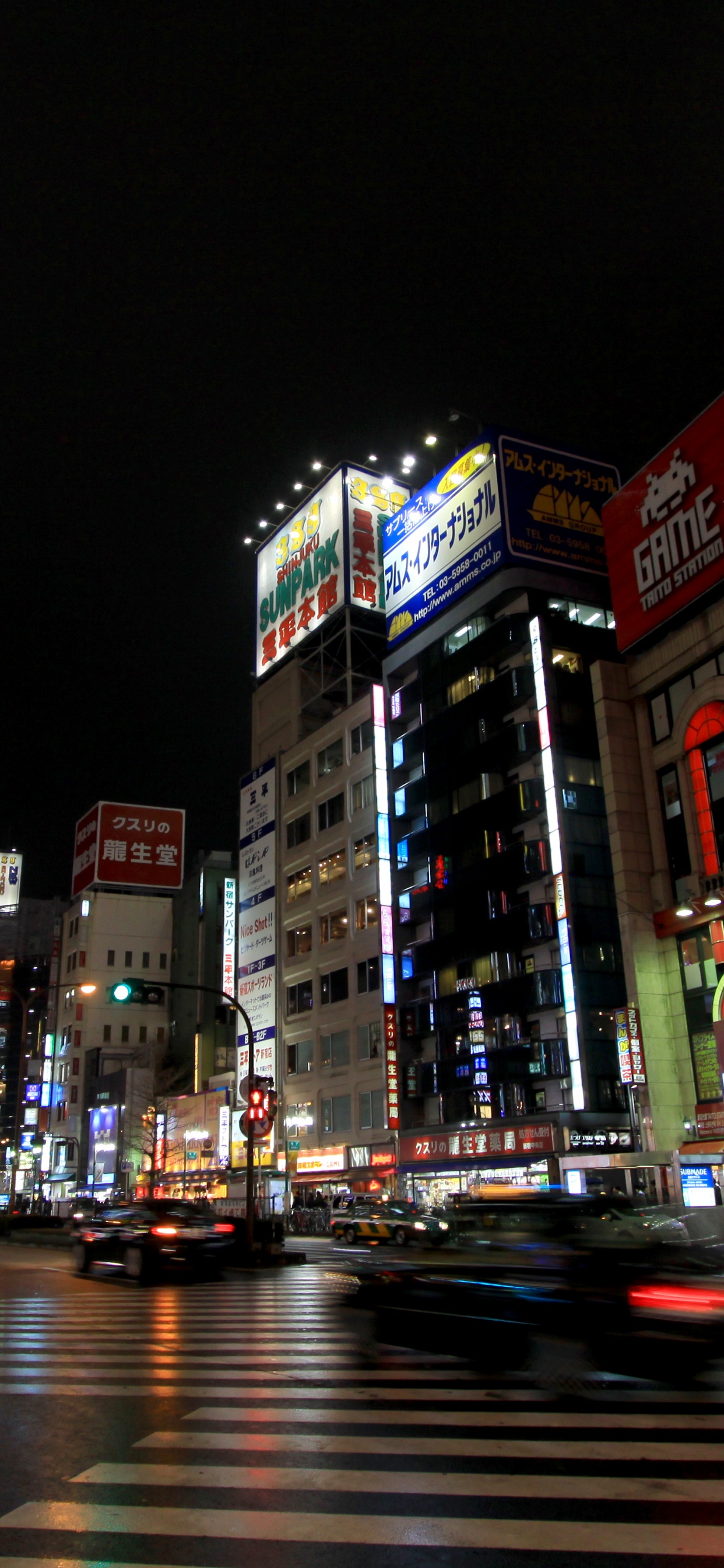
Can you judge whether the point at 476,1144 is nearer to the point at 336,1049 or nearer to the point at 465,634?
the point at 336,1049

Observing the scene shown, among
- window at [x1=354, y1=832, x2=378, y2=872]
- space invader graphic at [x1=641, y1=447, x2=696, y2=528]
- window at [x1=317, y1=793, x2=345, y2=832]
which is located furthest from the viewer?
window at [x1=317, y1=793, x2=345, y2=832]

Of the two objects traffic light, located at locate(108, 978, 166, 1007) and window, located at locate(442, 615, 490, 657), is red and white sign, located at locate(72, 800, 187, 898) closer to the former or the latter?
window, located at locate(442, 615, 490, 657)

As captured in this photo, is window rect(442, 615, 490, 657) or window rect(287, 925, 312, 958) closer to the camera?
window rect(442, 615, 490, 657)

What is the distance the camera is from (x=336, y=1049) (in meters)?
56.6

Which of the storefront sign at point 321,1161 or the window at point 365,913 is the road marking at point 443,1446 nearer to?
the window at point 365,913

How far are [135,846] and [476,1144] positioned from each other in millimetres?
59089

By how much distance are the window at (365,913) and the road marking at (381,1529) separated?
159ft

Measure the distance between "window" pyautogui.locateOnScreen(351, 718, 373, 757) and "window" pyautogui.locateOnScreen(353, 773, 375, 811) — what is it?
156 cm

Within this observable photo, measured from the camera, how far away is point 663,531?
41531 mm

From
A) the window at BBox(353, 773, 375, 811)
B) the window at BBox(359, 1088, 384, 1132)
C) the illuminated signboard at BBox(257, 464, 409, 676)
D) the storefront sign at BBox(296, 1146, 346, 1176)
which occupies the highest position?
the illuminated signboard at BBox(257, 464, 409, 676)

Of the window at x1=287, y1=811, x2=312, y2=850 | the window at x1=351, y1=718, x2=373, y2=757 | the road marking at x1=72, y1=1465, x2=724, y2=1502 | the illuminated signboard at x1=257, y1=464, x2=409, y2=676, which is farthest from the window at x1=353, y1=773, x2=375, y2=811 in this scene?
the road marking at x1=72, y1=1465, x2=724, y2=1502

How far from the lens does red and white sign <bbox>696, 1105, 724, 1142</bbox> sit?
35469mm

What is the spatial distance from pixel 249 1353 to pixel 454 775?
1588 inches

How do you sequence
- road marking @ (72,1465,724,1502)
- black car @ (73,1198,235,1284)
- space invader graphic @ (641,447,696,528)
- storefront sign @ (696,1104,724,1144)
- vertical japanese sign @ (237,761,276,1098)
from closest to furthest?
road marking @ (72,1465,724,1502)
black car @ (73,1198,235,1284)
storefront sign @ (696,1104,724,1144)
space invader graphic @ (641,447,696,528)
vertical japanese sign @ (237,761,276,1098)
